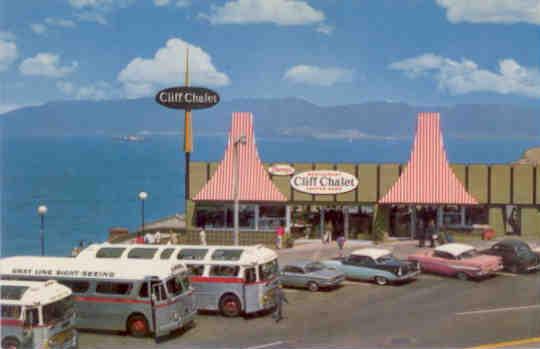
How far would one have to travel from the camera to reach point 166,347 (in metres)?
24.0

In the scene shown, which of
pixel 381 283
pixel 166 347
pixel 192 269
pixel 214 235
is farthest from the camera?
pixel 214 235

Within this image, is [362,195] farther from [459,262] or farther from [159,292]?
[159,292]

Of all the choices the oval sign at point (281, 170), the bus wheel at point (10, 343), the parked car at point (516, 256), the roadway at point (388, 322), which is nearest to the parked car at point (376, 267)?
the roadway at point (388, 322)

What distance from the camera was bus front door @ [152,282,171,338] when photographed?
24375mm

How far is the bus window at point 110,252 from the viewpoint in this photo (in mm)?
30312

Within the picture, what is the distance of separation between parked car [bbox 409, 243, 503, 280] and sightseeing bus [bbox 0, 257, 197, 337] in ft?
44.8

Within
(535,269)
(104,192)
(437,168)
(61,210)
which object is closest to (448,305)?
(535,269)

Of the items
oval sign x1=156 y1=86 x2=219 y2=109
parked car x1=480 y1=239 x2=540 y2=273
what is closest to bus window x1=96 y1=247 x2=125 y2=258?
oval sign x1=156 y1=86 x2=219 y2=109

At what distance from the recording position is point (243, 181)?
46.3 m

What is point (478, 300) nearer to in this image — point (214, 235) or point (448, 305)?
point (448, 305)

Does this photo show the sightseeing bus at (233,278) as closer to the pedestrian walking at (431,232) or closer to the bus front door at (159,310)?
the bus front door at (159,310)

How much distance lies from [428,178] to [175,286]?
2399 centimetres

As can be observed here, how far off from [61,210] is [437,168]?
408ft

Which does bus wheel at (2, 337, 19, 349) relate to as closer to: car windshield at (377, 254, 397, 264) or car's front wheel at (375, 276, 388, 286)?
car's front wheel at (375, 276, 388, 286)
